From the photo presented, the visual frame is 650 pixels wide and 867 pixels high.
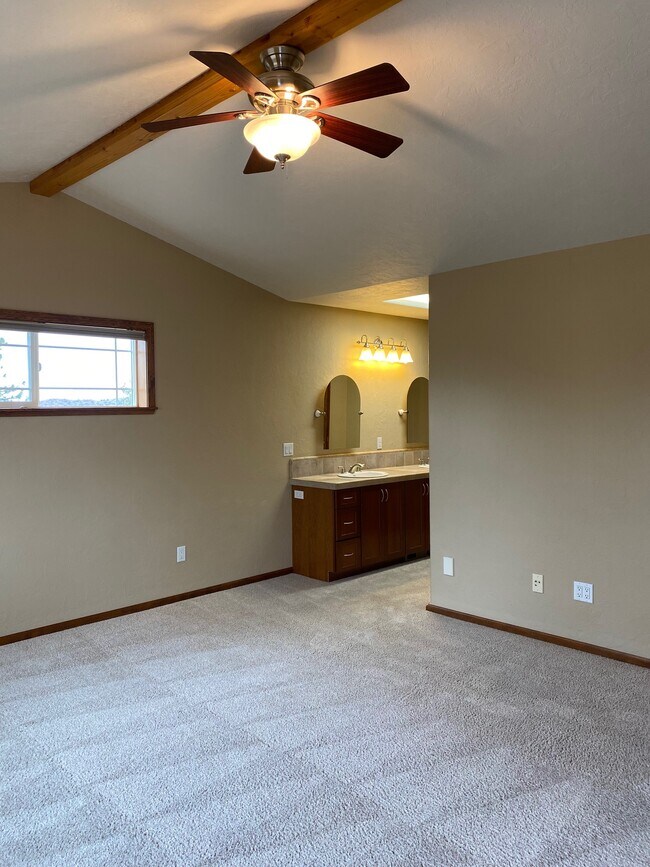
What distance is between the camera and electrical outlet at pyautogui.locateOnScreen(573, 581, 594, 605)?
3803 mm

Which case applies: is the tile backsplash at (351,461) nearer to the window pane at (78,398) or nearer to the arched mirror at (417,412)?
the arched mirror at (417,412)

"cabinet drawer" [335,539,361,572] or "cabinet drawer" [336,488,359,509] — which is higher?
"cabinet drawer" [336,488,359,509]

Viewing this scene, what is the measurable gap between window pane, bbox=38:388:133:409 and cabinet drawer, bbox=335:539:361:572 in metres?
1.97

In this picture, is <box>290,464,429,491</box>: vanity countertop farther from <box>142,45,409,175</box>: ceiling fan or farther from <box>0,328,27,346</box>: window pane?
<box>142,45,409,175</box>: ceiling fan

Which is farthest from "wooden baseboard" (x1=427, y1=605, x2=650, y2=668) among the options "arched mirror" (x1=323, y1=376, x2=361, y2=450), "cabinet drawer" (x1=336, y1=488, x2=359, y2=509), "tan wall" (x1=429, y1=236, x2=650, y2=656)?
"arched mirror" (x1=323, y1=376, x2=361, y2=450)

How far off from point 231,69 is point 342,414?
425 centimetres

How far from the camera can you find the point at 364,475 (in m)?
5.85

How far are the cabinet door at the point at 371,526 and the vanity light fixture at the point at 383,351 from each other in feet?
4.47

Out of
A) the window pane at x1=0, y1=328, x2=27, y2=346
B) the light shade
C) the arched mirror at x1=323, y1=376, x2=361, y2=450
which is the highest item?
the light shade

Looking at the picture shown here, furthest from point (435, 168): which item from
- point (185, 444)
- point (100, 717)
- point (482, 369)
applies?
point (100, 717)

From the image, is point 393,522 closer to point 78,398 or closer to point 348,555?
point 348,555

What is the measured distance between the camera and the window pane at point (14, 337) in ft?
13.3

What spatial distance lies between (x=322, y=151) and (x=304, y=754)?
8.83 ft

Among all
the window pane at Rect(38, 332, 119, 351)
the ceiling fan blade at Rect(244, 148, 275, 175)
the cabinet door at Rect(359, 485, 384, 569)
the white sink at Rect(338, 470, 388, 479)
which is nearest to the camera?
the ceiling fan blade at Rect(244, 148, 275, 175)
